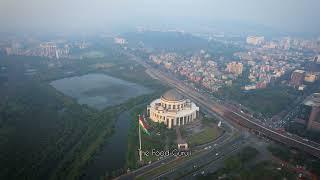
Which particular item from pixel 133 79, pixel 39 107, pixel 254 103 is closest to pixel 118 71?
pixel 133 79

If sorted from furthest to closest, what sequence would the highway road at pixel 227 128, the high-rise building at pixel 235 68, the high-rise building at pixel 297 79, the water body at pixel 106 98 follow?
Result: the high-rise building at pixel 235 68, the high-rise building at pixel 297 79, the water body at pixel 106 98, the highway road at pixel 227 128

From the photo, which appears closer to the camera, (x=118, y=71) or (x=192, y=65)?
(x=118, y=71)

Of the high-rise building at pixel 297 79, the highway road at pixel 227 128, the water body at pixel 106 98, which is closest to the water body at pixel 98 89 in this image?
the water body at pixel 106 98

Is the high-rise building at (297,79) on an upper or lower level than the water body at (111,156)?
upper

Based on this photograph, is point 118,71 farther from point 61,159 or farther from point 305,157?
point 305,157

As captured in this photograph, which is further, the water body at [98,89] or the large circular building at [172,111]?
the water body at [98,89]

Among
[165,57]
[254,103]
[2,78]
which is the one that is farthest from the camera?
[165,57]

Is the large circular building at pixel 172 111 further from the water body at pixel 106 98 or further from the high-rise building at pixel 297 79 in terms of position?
the high-rise building at pixel 297 79

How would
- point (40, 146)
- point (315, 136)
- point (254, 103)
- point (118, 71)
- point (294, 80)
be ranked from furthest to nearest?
1. point (118, 71)
2. point (294, 80)
3. point (254, 103)
4. point (315, 136)
5. point (40, 146)
